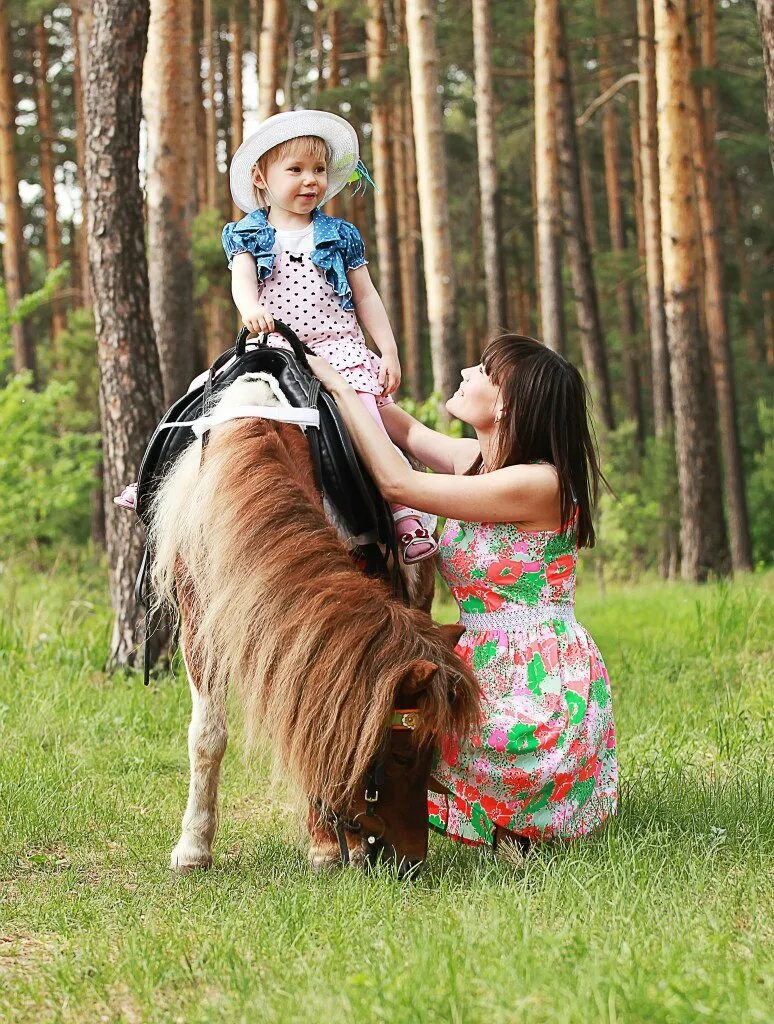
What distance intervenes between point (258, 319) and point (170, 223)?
17.3ft

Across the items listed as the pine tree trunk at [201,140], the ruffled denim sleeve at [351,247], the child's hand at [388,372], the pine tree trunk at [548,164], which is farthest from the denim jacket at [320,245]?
the pine tree trunk at [201,140]

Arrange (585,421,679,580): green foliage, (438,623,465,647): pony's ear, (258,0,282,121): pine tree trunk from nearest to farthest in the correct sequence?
1. (438,623,465,647): pony's ear
2. (585,421,679,580): green foliage
3. (258,0,282,121): pine tree trunk

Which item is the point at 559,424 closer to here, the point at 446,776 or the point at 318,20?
the point at 446,776

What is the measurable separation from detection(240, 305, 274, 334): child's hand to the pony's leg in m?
1.08

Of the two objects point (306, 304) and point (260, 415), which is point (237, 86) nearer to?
point (306, 304)

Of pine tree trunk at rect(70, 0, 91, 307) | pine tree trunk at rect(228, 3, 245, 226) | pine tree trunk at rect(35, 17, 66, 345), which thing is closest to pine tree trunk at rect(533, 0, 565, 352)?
pine tree trunk at rect(70, 0, 91, 307)

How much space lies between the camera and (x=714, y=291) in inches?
733

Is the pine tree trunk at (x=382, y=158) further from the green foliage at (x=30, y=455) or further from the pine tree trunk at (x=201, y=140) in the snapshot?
the green foliage at (x=30, y=455)

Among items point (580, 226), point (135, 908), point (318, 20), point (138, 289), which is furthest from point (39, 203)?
point (135, 908)

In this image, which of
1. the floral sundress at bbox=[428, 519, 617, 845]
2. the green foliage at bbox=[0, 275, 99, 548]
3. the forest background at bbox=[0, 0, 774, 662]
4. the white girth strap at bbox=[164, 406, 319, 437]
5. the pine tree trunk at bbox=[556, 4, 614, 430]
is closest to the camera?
the white girth strap at bbox=[164, 406, 319, 437]

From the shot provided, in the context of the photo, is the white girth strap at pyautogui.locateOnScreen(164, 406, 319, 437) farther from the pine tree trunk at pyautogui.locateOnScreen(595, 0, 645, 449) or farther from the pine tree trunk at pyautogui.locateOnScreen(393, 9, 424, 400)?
the pine tree trunk at pyautogui.locateOnScreen(595, 0, 645, 449)

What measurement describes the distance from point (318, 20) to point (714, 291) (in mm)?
9541

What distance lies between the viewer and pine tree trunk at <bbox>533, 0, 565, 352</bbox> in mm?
15250

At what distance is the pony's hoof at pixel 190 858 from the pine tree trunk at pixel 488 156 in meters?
12.2
